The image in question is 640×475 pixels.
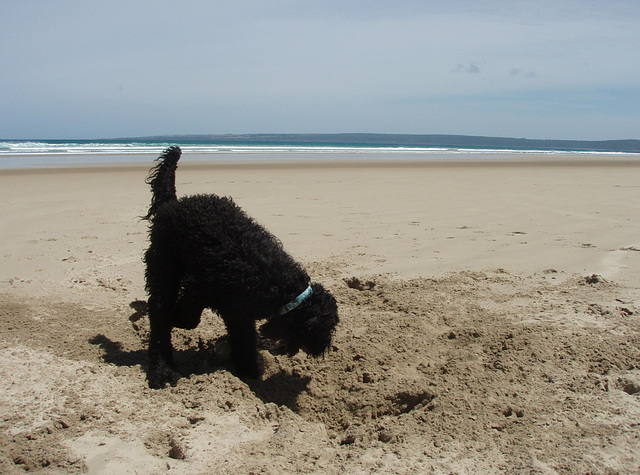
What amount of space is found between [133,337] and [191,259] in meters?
1.34

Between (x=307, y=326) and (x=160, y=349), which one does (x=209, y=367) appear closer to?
(x=160, y=349)

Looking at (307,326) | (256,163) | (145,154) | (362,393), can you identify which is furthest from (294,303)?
(145,154)

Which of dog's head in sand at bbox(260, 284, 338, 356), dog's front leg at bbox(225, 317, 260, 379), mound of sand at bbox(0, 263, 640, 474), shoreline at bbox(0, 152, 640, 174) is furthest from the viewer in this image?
shoreline at bbox(0, 152, 640, 174)

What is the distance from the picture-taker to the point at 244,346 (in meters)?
4.05

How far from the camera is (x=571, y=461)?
2.70 metres

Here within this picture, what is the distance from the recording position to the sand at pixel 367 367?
2.91 m

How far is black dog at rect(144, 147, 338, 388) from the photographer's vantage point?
3.81 m

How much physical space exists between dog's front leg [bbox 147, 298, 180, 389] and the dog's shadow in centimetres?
20

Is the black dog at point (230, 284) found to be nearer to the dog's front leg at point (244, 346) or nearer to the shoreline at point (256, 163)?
the dog's front leg at point (244, 346)

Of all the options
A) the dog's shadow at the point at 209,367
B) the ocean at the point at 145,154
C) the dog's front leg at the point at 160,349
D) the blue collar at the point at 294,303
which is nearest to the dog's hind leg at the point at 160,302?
the dog's front leg at the point at 160,349

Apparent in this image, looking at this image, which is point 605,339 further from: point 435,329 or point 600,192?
point 600,192

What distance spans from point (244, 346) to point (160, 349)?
64 cm

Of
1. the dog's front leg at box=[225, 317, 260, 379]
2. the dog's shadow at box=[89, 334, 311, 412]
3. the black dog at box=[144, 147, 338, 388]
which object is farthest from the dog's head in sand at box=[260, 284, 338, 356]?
the dog's shadow at box=[89, 334, 311, 412]

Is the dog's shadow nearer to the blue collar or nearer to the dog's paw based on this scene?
the dog's paw
